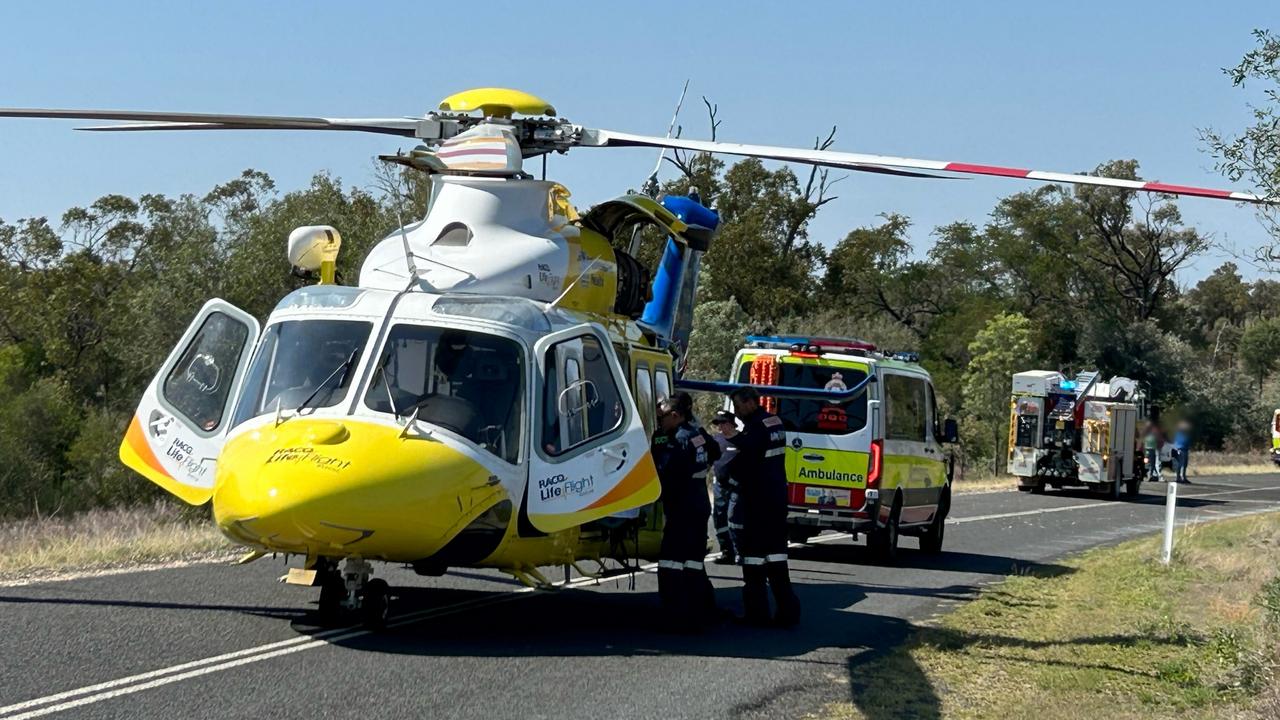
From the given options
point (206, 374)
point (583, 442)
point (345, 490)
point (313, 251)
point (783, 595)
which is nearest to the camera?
point (345, 490)

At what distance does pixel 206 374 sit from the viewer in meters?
9.98

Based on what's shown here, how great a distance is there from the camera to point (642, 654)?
379 inches

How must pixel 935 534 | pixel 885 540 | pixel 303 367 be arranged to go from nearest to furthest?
pixel 303 367, pixel 885 540, pixel 935 534

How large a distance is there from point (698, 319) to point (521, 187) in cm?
3279

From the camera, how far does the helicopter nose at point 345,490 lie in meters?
8.27

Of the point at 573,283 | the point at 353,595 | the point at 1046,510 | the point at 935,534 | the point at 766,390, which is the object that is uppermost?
the point at 573,283

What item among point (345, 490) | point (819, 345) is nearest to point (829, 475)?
point (819, 345)

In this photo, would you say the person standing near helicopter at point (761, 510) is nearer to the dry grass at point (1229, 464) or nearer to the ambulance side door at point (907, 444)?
the ambulance side door at point (907, 444)

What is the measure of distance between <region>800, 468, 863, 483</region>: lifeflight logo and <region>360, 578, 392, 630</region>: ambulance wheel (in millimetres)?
7473

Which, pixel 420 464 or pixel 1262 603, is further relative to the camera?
pixel 1262 603

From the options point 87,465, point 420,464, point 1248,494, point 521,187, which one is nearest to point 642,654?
point 420,464

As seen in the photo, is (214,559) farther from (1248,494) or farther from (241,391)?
(1248,494)

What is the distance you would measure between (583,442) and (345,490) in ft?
6.39

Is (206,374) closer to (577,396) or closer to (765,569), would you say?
(577,396)
